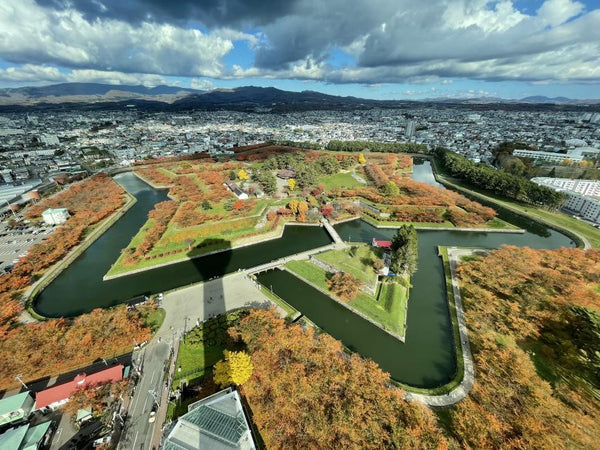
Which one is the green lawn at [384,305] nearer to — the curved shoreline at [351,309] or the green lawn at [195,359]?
the curved shoreline at [351,309]

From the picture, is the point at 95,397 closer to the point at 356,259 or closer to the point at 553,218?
the point at 356,259

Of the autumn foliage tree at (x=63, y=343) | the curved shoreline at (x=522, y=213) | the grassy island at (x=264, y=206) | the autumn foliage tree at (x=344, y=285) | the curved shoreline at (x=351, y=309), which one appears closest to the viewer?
the autumn foliage tree at (x=63, y=343)

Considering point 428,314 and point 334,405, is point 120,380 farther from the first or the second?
point 428,314

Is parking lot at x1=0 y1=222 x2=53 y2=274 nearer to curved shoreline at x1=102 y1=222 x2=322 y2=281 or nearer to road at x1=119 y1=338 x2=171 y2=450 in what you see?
curved shoreline at x1=102 y1=222 x2=322 y2=281

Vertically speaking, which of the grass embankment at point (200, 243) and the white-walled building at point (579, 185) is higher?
the white-walled building at point (579, 185)

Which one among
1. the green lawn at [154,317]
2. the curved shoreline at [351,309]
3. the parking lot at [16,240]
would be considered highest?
the curved shoreline at [351,309]

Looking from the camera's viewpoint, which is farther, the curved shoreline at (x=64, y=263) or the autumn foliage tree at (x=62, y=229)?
the autumn foliage tree at (x=62, y=229)

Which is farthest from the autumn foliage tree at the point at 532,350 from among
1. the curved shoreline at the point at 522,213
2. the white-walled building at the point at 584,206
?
the white-walled building at the point at 584,206

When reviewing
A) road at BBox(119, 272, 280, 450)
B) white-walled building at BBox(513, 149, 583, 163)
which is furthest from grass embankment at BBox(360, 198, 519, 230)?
white-walled building at BBox(513, 149, 583, 163)
